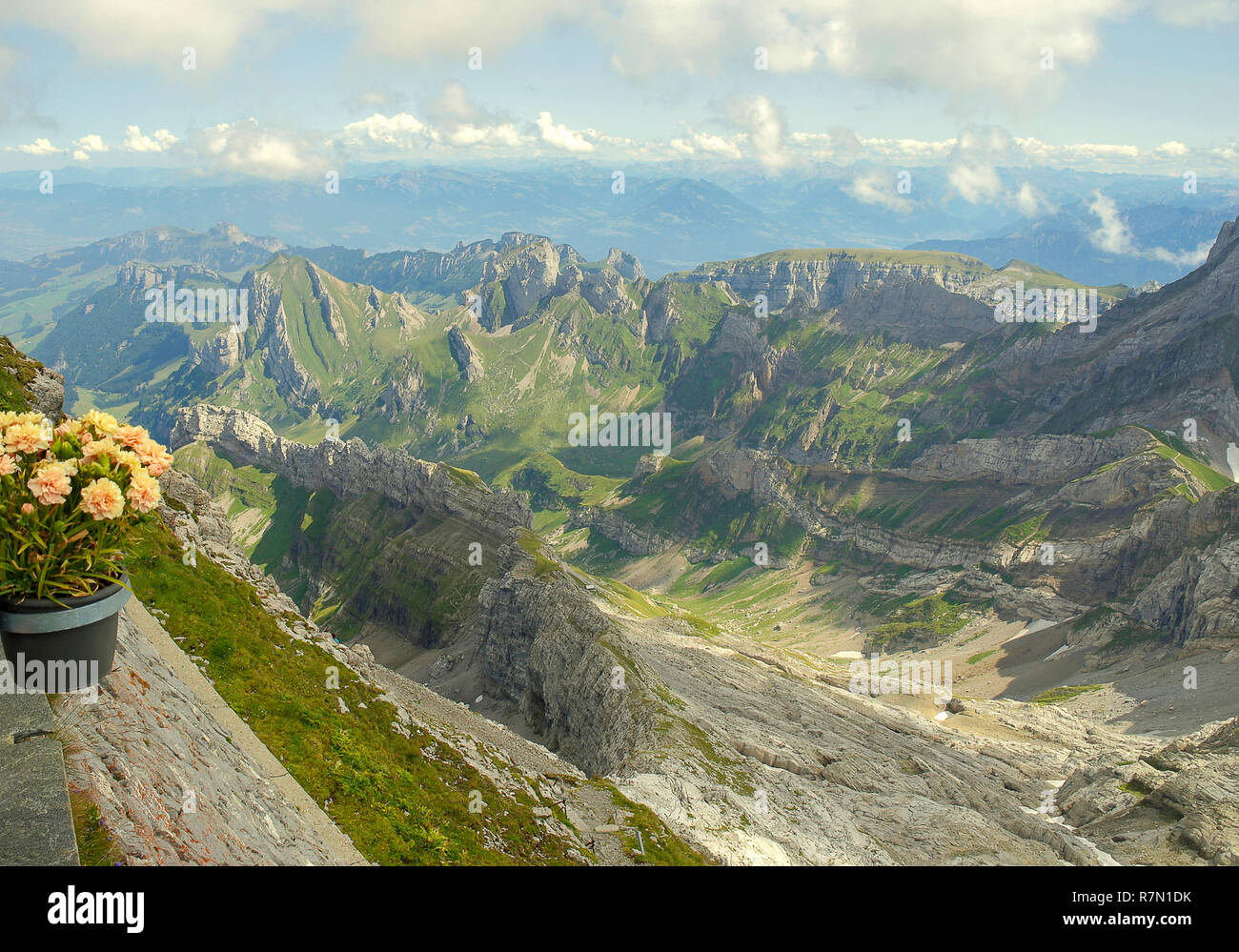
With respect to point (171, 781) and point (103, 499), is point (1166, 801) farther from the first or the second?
point (103, 499)

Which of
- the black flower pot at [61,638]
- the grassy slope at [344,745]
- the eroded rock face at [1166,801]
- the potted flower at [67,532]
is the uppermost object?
the potted flower at [67,532]

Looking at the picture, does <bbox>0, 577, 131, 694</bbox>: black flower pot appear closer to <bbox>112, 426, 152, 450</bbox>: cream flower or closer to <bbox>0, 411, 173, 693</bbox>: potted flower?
<bbox>0, 411, 173, 693</bbox>: potted flower

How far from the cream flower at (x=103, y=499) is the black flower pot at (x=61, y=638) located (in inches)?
79.7

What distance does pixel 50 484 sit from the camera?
545 inches

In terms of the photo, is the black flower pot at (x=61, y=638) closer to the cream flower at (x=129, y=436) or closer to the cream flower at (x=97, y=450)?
the cream flower at (x=97, y=450)

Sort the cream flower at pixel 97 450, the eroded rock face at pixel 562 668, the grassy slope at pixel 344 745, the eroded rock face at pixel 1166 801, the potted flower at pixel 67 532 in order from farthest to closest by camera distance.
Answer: the eroded rock face at pixel 562 668, the eroded rock face at pixel 1166 801, the grassy slope at pixel 344 745, the cream flower at pixel 97 450, the potted flower at pixel 67 532

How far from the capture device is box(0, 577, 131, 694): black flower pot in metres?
14.5

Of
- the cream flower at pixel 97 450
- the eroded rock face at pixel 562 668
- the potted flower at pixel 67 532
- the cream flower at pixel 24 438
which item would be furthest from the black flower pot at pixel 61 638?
the eroded rock face at pixel 562 668

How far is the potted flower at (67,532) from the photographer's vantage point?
46.6 feet

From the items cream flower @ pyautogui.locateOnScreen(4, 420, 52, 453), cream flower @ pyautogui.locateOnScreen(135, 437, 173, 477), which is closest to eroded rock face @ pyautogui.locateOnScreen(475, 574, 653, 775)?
cream flower @ pyautogui.locateOnScreen(135, 437, 173, 477)

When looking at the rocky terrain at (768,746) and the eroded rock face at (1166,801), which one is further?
the eroded rock face at (1166,801)

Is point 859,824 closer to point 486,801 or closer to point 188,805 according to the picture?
point 486,801

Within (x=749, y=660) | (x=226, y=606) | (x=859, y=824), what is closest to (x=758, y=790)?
(x=859, y=824)

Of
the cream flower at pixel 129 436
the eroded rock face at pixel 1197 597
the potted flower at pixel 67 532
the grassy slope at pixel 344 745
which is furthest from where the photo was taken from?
the eroded rock face at pixel 1197 597
